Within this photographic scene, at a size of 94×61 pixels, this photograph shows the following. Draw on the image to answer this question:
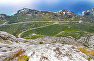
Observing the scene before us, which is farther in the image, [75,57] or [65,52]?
[65,52]

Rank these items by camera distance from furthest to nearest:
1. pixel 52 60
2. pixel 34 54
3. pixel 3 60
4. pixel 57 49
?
1. pixel 57 49
2. pixel 34 54
3. pixel 52 60
4. pixel 3 60

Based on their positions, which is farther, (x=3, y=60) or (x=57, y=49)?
(x=57, y=49)

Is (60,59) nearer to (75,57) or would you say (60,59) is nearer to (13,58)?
(75,57)

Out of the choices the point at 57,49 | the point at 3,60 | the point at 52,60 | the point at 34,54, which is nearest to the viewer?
the point at 3,60

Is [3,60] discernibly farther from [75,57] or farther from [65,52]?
[75,57]

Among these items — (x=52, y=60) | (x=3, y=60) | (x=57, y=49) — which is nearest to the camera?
(x=3, y=60)

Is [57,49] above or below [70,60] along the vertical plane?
above

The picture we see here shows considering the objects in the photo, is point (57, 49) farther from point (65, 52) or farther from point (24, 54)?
point (24, 54)

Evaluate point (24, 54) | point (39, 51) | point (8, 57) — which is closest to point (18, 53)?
point (24, 54)

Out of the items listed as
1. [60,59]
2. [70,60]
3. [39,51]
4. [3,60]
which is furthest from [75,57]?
[3,60]
